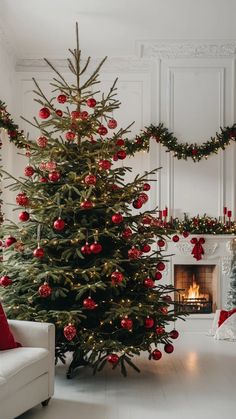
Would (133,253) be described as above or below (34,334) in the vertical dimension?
above

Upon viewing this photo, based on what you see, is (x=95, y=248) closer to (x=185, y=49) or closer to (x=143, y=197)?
(x=143, y=197)

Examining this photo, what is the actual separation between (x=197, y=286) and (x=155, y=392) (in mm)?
3642

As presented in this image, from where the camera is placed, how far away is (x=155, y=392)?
14.9 feet

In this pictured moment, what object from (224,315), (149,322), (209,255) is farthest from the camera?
(209,255)

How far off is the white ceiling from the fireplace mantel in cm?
267

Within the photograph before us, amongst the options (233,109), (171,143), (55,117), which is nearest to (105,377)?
(55,117)

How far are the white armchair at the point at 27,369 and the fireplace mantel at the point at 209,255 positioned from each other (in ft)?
12.5

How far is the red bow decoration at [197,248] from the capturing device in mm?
7801

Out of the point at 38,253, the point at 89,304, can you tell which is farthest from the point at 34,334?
A: the point at 38,253

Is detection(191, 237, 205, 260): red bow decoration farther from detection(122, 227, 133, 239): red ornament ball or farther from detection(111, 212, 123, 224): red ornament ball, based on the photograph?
detection(111, 212, 123, 224): red ornament ball

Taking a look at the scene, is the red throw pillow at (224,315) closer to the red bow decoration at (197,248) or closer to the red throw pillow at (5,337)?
the red bow decoration at (197,248)

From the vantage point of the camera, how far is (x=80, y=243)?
477 cm

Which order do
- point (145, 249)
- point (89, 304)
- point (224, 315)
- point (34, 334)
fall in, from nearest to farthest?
point (34, 334)
point (89, 304)
point (145, 249)
point (224, 315)

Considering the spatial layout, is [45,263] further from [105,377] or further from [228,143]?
[228,143]
